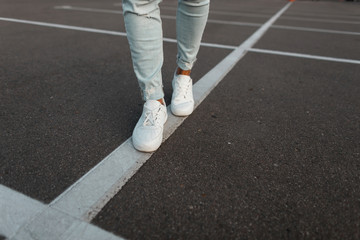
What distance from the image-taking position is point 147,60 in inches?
56.1

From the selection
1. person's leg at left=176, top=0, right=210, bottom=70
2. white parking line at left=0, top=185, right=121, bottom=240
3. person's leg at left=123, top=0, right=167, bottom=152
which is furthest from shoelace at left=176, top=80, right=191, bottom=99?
white parking line at left=0, top=185, right=121, bottom=240

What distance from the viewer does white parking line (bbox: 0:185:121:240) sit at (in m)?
0.97

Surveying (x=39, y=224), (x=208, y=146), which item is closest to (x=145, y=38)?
(x=208, y=146)

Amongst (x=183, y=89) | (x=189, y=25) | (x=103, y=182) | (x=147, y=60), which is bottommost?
(x=103, y=182)

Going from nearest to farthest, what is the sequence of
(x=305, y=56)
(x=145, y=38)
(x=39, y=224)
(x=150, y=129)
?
(x=39, y=224)
(x=145, y=38)
(x=150, y=129)
(x=305, y=56)

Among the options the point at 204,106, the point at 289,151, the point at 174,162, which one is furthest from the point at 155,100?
the point at 289,151

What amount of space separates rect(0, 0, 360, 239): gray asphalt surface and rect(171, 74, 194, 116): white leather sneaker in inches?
3.2

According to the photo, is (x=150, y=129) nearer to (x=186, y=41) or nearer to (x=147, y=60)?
(x=147, y=60)

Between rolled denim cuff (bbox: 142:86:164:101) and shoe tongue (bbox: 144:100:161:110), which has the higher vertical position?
rolled denim cuff (bbox: 142:86:164:101)

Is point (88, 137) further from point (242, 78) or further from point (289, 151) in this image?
point (242, 78)

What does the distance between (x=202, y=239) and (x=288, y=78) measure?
2108mm

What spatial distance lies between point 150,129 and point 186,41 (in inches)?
26.1

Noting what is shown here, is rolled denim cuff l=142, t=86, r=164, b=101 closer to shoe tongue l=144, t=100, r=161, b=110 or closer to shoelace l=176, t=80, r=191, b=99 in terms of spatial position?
shoe tongue l=144, t=100, r=161, b=110

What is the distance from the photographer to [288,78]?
265cm
